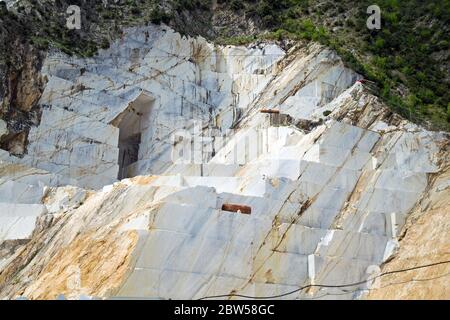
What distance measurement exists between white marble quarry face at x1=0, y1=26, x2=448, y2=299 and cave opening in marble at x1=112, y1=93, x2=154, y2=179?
73 millimetres

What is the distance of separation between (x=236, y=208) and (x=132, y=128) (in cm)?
1275

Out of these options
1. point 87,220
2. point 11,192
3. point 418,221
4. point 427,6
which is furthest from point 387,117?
point 427,6

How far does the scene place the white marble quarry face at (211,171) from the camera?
29.9m

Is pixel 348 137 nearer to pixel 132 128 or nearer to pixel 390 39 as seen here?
pixel 132 128

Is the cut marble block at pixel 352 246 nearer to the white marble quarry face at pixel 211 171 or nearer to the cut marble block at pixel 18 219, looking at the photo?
the white marble quarry face at pixel 211 171

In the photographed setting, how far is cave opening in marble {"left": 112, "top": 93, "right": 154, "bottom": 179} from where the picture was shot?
4175 cm

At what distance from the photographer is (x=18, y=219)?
34.2 m

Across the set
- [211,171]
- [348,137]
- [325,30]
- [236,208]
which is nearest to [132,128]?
[211,171]

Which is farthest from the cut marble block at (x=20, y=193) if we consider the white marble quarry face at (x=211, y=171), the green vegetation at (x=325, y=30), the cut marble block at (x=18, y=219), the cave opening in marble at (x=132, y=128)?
the green vegetation at (x=325, y=30)

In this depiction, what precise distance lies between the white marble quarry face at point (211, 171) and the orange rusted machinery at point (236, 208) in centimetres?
8

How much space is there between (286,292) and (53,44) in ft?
61.2

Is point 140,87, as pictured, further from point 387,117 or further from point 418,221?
point 418,221

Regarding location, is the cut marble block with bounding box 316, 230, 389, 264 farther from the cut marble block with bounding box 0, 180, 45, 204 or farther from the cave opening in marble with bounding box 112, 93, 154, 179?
the cave opening in marble with bounding box 112, 93, 154, 179

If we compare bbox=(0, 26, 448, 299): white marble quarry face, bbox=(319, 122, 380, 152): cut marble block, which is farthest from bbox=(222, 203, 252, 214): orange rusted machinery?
bbox=(319, 122, 380, 152): cut marble block
